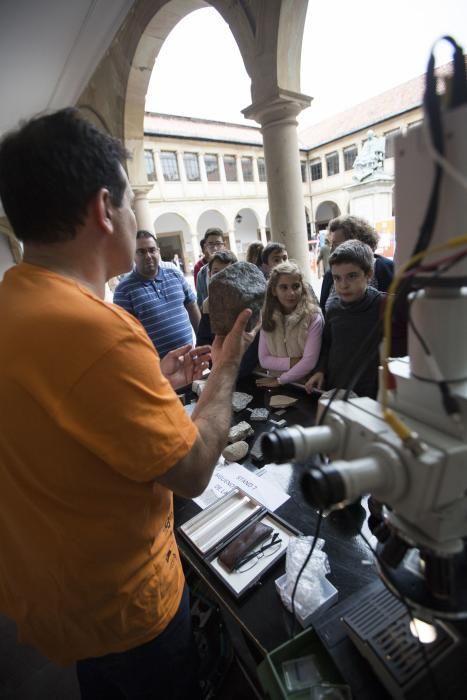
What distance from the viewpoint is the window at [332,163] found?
22.6 m

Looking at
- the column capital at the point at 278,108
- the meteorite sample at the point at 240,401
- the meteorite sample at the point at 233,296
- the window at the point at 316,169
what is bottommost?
the meteorite sample at the point at 240,401

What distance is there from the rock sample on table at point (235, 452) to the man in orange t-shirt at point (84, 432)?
1.93ft

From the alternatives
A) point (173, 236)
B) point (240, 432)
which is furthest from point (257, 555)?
point (173, 236)

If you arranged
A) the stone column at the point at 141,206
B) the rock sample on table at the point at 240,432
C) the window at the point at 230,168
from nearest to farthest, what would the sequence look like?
the rock sample on table at the point at 240,432
the stone column at the point at 141,206
the window at the point at 230,168

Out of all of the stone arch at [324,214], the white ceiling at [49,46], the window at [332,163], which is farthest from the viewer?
the stone arch at [324,214]

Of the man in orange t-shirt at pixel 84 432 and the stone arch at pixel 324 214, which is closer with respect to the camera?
the man in orange t-shirt at pixel 84 432

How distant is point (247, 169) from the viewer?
74.6 ft

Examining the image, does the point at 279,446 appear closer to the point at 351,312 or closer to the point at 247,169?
the point at 351,312

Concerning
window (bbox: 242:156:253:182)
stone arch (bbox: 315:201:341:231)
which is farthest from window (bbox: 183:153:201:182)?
stone arch (bbox: 315:201:341:231)

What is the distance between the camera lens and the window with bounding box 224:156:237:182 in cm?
2167

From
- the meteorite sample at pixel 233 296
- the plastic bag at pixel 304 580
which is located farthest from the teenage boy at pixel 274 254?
the plastic bag at pixel 304 580

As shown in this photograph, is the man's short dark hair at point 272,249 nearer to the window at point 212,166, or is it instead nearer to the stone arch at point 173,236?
the stone arch at point 173,236

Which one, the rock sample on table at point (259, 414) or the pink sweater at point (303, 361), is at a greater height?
the pink sweater at point (303, 361)

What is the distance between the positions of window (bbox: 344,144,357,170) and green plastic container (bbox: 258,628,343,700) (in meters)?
25.3
